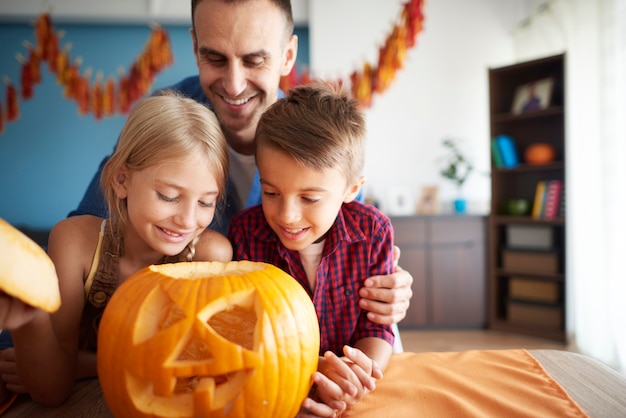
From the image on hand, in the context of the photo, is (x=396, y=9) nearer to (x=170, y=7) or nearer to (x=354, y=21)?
(x=354, y=21)

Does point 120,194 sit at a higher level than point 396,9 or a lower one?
lower

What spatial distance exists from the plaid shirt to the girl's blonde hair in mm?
168

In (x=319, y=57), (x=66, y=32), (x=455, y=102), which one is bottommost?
(x=455, y=102)

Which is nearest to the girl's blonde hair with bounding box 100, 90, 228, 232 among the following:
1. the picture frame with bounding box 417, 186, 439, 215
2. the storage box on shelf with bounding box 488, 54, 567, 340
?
the storage box on shelf with bounding box 488, 54, 567, 340

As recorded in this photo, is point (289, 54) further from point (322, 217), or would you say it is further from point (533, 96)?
point (533, 96)

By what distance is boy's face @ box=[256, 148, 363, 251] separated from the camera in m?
0.94

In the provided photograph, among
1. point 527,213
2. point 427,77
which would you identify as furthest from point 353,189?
point 427,77

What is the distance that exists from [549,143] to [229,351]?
3.71 m

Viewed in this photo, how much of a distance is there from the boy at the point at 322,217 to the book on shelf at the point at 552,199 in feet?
8.83

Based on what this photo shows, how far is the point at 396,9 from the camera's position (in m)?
4.05

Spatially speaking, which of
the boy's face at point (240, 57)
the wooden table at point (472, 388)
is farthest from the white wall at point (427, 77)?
the wooden table at point (472, 388)

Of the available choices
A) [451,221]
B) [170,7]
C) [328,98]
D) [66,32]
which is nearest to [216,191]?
[328,98]

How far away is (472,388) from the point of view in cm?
72

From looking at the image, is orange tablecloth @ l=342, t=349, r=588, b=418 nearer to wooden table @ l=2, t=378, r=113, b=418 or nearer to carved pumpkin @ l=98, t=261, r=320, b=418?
carved pumpkin @ l=98, t=261, r=320, b=418
